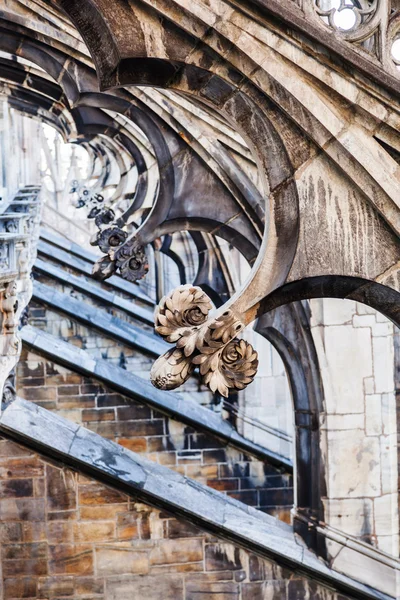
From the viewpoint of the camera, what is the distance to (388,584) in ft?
18.5

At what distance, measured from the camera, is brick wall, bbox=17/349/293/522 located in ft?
30.0

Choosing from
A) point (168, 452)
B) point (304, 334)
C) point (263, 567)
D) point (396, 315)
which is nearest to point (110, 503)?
point (263, 567)

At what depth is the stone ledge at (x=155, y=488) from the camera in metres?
5.31

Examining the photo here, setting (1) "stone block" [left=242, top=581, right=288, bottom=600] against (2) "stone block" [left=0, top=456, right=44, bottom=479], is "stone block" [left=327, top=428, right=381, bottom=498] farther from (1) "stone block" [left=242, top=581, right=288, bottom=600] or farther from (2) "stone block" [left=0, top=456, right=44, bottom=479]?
(2) "stone block" [left=0, top=456, right=44, bottom=479]

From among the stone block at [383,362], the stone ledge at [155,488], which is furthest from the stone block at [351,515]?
the stone block at [383,362]

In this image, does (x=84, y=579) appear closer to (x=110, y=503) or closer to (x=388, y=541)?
(x=110, y=503)

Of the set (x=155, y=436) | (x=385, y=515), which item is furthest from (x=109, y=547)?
(x=155, y=436)

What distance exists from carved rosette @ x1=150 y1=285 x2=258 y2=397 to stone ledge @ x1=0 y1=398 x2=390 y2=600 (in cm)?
289

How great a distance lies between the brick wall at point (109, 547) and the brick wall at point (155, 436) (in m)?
3.65

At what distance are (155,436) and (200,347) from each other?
6734 mm

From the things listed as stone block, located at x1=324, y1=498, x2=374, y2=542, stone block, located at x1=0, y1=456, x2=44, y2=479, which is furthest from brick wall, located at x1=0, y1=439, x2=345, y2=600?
stone block, located at x1=324, y1=498, x2=374, y2=542

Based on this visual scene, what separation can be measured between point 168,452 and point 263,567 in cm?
387

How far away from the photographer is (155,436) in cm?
914

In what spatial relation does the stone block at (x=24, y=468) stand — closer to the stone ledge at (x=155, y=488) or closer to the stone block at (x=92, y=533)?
the stone ledge at (x=155, y=488)
